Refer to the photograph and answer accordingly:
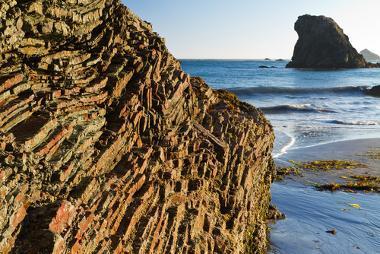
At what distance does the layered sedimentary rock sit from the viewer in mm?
9320

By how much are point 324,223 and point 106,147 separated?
14117 mm

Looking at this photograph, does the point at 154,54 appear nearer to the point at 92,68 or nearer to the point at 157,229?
the point at 92,68

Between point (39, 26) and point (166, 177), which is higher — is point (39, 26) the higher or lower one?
the higher one

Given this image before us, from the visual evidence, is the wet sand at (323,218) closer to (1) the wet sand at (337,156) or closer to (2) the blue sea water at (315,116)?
(1) the wet sand at (337,156)

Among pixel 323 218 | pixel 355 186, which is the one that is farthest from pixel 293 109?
pixel 323 218

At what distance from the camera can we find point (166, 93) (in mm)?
16031

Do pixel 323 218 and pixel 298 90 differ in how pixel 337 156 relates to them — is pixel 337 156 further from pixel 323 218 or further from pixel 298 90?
pixel 298 90

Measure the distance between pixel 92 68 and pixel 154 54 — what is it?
10.3 feet

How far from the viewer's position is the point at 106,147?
12.0 meters

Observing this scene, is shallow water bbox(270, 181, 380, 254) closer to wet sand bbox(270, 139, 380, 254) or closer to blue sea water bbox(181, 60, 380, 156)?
wet sand bbox(270, 139, 380, 254)

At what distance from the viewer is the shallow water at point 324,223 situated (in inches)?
774

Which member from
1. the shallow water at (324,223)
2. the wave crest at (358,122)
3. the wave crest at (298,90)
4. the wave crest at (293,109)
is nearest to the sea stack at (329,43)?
the wave crest at (298,90)

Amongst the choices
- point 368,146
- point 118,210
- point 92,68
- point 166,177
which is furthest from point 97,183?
point 368,146

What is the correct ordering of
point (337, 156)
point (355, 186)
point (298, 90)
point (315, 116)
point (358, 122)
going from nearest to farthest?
point (355, 186) < point (337, 156) < point (358, 122) < point (315, 116) < point (298, 90)
